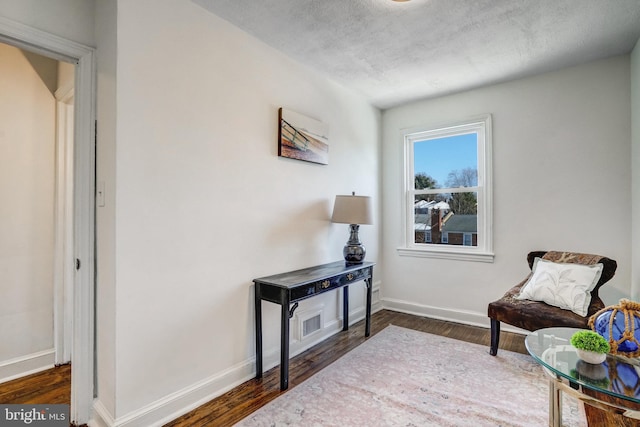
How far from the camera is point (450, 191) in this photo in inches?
146

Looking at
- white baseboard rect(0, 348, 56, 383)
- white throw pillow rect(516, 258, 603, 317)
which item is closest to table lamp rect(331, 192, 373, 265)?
white throw pillow rect(516, 258, 603, 317)

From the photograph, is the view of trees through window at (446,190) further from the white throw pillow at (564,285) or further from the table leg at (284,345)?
the table leg at (284,345)

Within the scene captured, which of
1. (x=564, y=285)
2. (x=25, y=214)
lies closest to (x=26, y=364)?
(x=25, y=214)

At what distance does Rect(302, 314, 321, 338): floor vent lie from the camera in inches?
111

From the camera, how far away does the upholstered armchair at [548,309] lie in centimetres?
228

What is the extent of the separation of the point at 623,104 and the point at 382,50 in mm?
2109

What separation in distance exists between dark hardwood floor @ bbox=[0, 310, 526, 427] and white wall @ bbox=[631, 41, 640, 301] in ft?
3.42

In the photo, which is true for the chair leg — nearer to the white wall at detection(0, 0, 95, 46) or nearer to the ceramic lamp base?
the ceramic lamp base

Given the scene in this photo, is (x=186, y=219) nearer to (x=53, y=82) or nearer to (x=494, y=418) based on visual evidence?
(x=53, y=82)

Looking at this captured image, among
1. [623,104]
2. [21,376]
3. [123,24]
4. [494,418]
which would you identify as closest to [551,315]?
[494,418]

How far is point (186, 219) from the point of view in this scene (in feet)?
6.45

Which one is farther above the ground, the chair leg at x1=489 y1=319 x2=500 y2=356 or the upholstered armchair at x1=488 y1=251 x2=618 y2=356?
the upholstered armchair at x1=488 y1=251 x2=618 y2=356

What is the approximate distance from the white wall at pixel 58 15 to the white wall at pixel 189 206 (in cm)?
32

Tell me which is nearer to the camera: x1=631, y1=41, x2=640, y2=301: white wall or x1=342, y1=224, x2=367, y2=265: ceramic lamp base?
x1=631, y1=41, x2=640, y2=301: white wall
